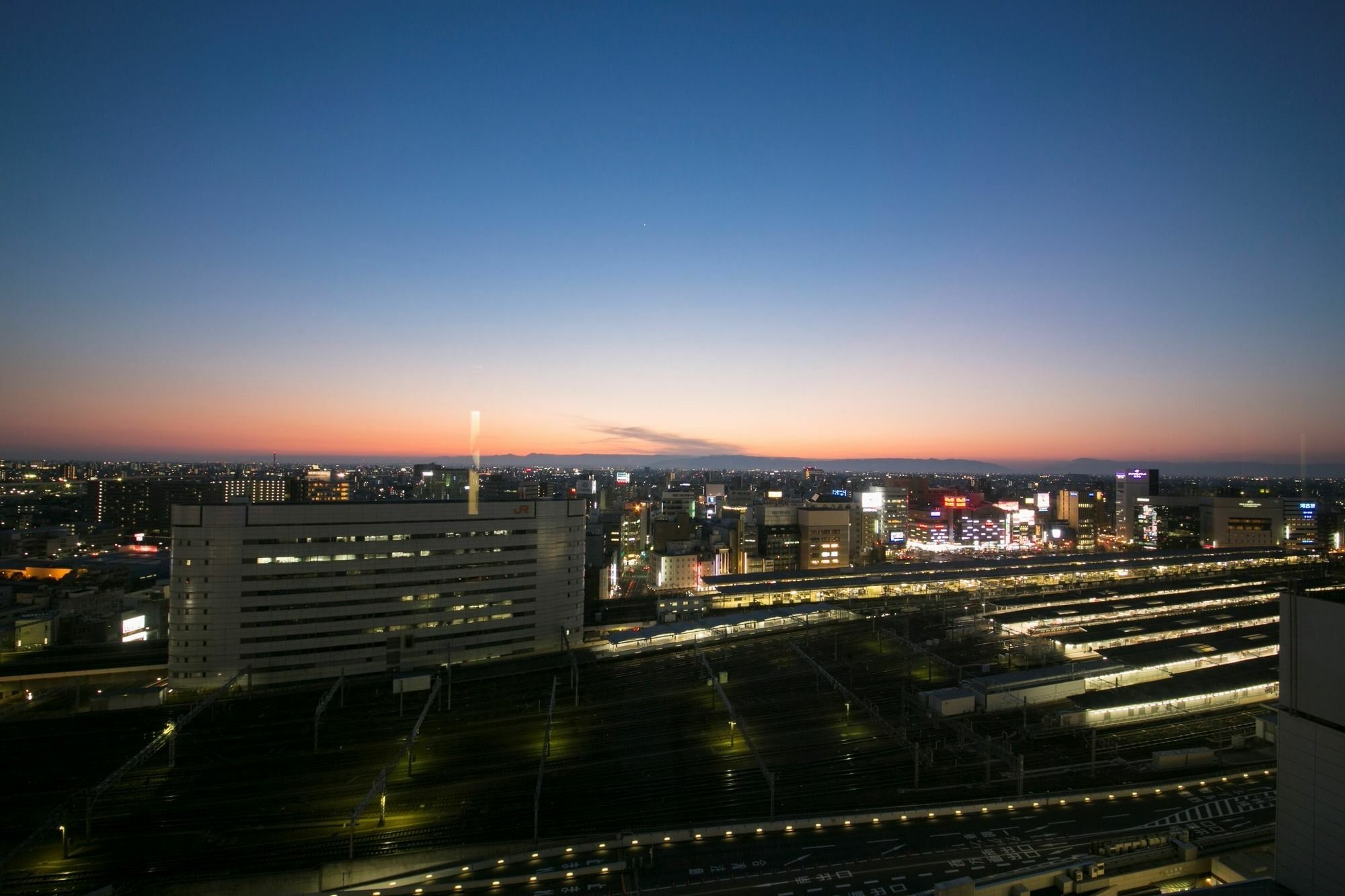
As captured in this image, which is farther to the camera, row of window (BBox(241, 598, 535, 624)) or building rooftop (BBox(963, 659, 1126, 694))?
row of window (BBox(241, 598, 535, 624))

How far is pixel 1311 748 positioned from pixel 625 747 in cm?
1324

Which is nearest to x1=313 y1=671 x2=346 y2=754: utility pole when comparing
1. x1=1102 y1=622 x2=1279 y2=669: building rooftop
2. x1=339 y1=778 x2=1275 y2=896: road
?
x1=339 y1=778 x2=1275 y2=896: road

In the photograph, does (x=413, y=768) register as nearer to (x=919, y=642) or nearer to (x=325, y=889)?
(x=325, y=889)

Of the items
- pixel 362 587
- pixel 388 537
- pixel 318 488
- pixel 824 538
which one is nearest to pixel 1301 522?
pixel 824 538

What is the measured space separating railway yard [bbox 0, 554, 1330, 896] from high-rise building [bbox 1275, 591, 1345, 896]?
602 centimetres

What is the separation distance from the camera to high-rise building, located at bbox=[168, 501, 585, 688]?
69.1 feet

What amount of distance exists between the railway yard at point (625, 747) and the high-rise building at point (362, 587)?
139 cm

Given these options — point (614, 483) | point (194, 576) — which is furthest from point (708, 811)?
point (614, 483)

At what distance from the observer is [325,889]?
1122 centimetres

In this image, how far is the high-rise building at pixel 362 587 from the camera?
2105 cm

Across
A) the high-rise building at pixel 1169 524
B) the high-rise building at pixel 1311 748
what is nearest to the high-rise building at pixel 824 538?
the high-rise building at pixel 1169 524

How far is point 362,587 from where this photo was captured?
2280 centimetres

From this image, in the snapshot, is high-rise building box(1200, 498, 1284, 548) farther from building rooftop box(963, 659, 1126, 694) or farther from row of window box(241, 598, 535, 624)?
row of window box(241, 598, 535, 624)

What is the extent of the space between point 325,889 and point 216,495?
6693 centimetres
